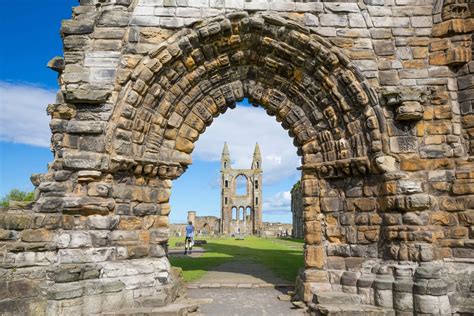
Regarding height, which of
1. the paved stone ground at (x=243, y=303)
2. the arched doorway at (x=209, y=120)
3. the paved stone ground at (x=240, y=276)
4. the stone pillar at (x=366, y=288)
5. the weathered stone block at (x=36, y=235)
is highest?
the arched doorway at (x=209, y=120)

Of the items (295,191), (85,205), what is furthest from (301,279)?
(295,191)

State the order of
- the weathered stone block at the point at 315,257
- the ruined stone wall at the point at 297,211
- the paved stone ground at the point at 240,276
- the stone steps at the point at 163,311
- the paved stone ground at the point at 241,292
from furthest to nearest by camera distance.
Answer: the ruined stone wall at the point at 297,211, the paved stone ground at the point at 240,276, the weathered stone block at the point at 315,257, the paved stone ground at the point at 241,292, the stone steps at the point at 163,311

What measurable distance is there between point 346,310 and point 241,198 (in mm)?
55735

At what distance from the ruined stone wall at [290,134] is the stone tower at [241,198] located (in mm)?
50951

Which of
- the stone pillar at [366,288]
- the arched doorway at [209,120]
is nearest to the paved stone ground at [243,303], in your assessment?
the arched doorway at [209,120]

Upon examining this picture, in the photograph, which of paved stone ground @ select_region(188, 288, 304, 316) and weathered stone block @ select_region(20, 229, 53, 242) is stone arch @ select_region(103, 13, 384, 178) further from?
paved stone ground @ select_region(188, 288, 304, 316)

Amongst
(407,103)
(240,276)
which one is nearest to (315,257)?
(240,276)

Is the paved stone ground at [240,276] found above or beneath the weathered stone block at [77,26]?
beneath

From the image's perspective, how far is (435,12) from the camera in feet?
22.1

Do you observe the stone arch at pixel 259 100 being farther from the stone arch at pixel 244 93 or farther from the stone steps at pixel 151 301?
the stone steps at pixel 151 301

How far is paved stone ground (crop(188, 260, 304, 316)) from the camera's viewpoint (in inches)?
237

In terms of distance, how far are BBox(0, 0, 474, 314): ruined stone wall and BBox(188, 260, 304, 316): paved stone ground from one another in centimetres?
70

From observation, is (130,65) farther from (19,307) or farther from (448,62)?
(448,62)

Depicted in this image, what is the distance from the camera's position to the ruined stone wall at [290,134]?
18.6 feet
